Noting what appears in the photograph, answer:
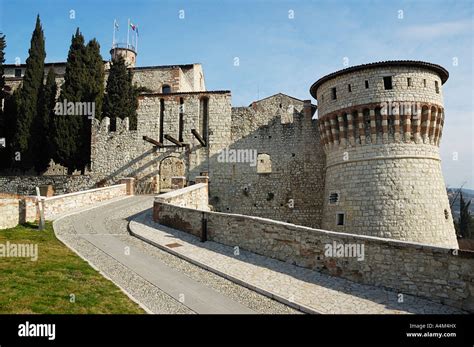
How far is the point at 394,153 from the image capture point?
18.0m

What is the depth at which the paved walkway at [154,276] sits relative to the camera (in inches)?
303

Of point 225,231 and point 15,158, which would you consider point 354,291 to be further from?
point 15,158

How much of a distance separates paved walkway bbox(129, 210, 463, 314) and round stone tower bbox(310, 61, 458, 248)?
8.78 metres

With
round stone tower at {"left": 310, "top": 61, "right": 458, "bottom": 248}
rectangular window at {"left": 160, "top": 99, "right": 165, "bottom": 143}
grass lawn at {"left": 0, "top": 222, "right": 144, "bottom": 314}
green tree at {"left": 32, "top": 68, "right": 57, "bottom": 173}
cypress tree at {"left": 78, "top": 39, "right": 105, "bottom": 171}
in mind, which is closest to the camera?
grass lawn at {"left": 0, "top": 222, "right": 144, "bottom": 314}

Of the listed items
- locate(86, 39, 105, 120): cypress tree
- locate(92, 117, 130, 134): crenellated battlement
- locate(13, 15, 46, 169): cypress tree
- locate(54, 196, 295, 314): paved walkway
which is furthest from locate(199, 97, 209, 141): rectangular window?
locate(13, 15, 46, 169): cypress tree

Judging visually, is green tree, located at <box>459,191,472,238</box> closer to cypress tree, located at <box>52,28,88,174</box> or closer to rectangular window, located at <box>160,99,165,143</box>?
rectangular window, located at <box>160,99,165,143</box>

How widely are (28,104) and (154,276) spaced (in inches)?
1177

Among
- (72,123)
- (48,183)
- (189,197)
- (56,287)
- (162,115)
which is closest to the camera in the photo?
(56,287)

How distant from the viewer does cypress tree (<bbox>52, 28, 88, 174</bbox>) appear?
29.2 metres

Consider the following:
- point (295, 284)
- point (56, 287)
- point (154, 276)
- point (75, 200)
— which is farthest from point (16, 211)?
point (295, 284)

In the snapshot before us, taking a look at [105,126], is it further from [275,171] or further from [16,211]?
[275,171]

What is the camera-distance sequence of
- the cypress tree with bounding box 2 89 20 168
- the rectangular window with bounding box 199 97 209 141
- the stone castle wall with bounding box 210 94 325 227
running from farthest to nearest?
the cypress tree with bounding box 2 89 20 168
the rectangular window with bounding box 199 97 209 141
the stone castle wall with bounding box 210 94 325 227

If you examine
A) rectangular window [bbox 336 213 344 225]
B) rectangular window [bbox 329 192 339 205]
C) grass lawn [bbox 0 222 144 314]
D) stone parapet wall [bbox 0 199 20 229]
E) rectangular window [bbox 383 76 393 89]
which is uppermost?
rectangular window [bbox 383 76 393 89]

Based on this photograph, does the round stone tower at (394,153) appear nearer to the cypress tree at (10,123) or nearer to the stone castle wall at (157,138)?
the stone castle wall at (157,138)
